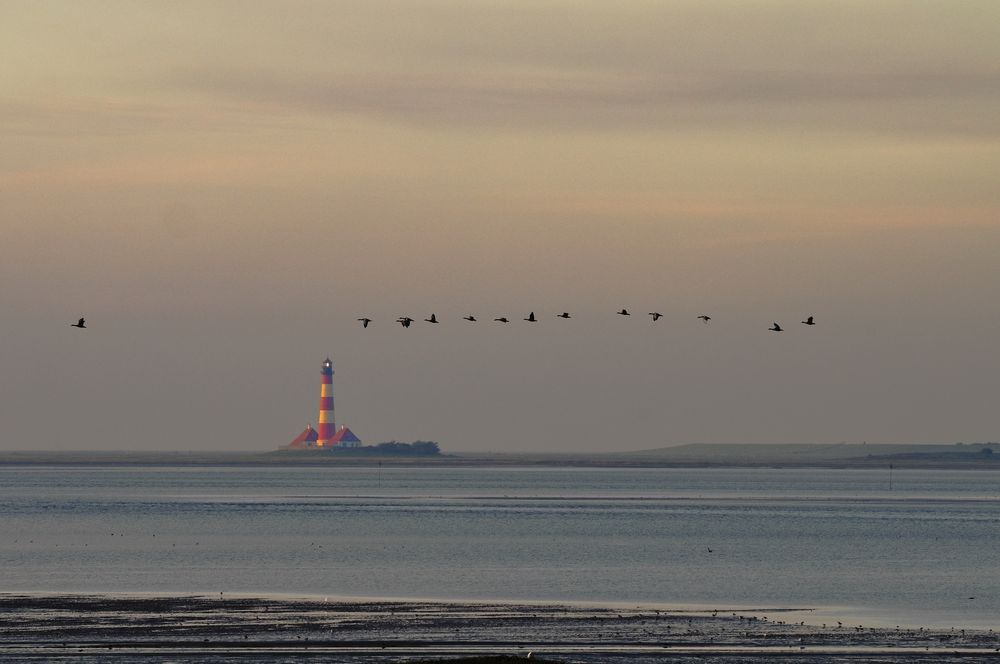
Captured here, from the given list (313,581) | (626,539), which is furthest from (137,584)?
(626,539)

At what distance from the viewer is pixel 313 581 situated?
74.2 m

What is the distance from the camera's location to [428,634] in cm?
5253

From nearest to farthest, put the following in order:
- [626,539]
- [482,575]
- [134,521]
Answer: [482,575] < [626,539] < [134,521]

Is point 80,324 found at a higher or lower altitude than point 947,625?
higher

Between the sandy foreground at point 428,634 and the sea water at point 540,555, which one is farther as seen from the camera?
the sea water at point 540,555

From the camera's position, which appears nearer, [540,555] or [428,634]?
[428,634]

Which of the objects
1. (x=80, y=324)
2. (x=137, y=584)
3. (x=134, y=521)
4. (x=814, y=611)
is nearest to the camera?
(x=80, y=324)

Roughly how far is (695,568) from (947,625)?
26.7 meters

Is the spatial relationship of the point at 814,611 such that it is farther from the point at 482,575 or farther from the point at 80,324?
the point at 80,324

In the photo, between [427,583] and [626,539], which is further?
[626,539]

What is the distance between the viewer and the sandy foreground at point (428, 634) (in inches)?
1863

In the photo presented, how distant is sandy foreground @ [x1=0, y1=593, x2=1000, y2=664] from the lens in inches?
1863

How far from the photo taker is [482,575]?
78125 mm

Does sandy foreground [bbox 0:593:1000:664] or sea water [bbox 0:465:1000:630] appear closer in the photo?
sandy foreground [bbox 0:593:1000:664]
